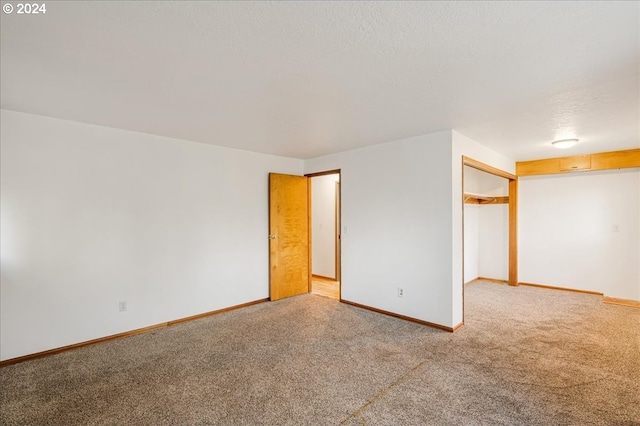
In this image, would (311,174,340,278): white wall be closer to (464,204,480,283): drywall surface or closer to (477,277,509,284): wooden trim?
(464,204,480,283): drywall surface

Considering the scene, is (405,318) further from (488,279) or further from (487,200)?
(487,200)

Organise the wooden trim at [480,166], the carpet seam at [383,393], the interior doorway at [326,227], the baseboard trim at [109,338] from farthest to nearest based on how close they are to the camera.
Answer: the interior doorway at [326,227] < the wooden trim at [480,166] < the baseboard trim at [109,338] < the carpet seam at [383,393]

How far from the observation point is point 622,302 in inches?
180

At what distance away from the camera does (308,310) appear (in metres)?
4.29

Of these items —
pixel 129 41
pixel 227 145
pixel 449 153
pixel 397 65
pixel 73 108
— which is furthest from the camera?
pixel 227 145

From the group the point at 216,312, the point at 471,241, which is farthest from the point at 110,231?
the point at 471,241

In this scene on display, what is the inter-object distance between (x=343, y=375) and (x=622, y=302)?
4903 mm

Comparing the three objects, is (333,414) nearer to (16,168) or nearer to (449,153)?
(449,153)

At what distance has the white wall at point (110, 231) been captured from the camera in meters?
2.82

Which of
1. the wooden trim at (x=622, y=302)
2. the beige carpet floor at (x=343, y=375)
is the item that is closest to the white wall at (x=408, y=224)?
the beige carpet floor at (x=343, y=375)

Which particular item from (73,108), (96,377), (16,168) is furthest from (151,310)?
(73,108)

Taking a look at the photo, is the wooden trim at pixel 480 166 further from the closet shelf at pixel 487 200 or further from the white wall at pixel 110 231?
the white wall at pixel 110 231

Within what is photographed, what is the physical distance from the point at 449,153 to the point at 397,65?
70.3 inches

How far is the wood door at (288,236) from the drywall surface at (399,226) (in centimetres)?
86
